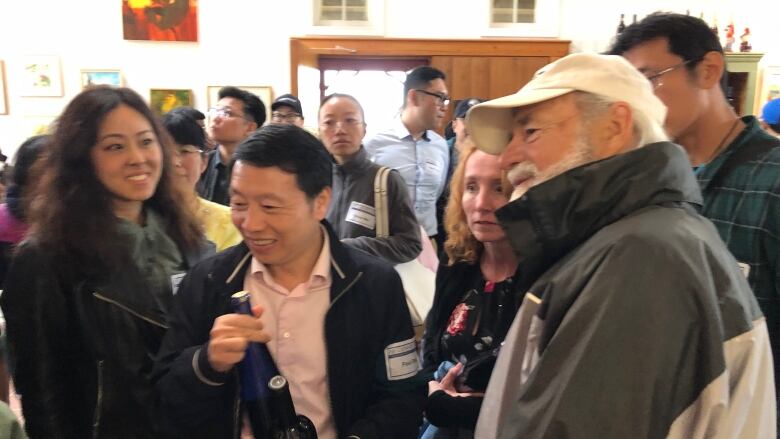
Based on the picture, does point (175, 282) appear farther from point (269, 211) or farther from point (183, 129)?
point (183, 129)

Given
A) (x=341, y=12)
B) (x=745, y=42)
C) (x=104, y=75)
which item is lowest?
(x=104, y=75)

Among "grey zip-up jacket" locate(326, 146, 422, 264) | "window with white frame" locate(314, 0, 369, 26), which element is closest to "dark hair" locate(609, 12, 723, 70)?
"grey zip-up jacket" locate(326, 146, 422, 264)

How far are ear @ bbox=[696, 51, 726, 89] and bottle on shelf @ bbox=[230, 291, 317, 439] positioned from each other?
1.36 metres

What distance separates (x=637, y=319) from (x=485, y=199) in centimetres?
75

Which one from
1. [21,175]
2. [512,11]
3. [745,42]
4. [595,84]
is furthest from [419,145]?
[745,42]

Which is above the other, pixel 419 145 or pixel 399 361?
pixel 419 145

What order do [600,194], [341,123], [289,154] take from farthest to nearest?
[341,123], [289,154], [600,194]

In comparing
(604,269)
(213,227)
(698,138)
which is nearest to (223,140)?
(213,227)

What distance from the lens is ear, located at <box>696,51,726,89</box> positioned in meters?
1.57

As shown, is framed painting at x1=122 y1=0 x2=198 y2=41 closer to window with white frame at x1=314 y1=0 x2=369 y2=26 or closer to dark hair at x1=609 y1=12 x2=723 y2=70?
window with white frame at x1=314 y1=0 x2=369 y2=26

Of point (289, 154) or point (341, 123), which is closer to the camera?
→ point (289, 154)

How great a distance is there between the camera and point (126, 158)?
60.2 inches

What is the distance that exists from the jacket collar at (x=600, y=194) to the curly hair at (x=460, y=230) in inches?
24.0

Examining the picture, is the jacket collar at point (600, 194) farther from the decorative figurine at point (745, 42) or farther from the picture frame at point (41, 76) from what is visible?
the picture frame at point (41, 76)
